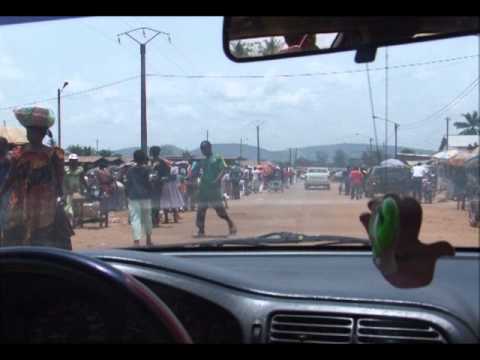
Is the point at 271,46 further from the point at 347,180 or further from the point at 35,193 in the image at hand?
the point at 35,193

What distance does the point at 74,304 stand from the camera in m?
2.48

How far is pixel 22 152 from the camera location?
6.01 m

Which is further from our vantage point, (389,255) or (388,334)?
(388,334)

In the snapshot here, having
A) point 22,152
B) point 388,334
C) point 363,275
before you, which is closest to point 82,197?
point 22,152

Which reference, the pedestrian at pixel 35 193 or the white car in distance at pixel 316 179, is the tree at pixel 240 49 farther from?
the white car in distance at pixel 316 179

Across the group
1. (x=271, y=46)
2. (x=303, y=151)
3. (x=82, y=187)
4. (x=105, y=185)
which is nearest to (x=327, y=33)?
(x=271, y=46)

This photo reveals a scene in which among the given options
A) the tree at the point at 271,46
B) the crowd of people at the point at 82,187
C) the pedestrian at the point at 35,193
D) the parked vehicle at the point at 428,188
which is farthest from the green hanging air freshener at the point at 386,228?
the pedestrian at the point at 35,193

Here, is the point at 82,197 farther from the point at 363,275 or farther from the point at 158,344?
the point at 158,344

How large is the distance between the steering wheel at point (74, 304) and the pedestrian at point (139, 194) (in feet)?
13.8

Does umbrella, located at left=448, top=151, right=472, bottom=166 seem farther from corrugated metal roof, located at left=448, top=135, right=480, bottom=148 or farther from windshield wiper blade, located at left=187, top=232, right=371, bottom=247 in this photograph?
windshield wiper blade, located at left=187, top=232, right=371, bottom=247

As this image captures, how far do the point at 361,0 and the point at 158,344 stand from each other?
1.34 metres

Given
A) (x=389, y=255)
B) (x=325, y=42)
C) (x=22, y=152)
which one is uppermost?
(x=325, y=42)

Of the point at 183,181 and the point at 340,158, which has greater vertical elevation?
the point at 340,158

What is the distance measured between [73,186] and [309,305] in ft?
16.6
